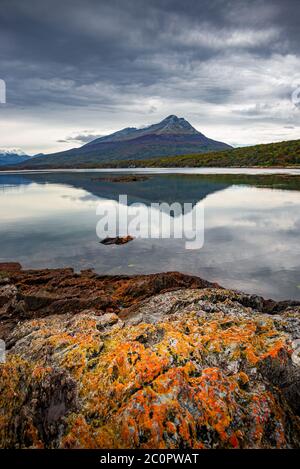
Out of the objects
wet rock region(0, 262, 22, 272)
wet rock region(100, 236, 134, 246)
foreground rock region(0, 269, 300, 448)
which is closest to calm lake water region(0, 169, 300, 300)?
wet rock region(0, 262, 22, 272)

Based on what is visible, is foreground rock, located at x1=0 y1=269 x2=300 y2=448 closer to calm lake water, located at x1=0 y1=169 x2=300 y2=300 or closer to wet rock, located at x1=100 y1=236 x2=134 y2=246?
calm lake water, located at x1=0 y1=169 x2=300 y2=300

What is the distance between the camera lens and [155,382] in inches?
207

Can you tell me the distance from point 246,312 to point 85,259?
463 inches

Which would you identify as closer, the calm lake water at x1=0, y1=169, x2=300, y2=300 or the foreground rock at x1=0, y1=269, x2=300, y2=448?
the foreground rock at x1=0, y1=269, x2=300, y2=448

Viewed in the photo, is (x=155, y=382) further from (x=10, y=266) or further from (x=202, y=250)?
(x=202, y=250)

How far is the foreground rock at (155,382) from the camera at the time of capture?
4.69 metres

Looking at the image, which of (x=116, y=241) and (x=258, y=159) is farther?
(x=258, y=159)

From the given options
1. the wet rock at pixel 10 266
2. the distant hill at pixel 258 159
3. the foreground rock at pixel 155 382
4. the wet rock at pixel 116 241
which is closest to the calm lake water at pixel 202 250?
the wet rock at pixel 10 266

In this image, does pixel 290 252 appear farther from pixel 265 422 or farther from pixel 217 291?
pixel 265 422

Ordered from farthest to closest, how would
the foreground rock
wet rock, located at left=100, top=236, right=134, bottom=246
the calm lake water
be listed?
wet rock, located at left=100, top=236, right=134, bottom=246 < the calm lake water < the foreground rock

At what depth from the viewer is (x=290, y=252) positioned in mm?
18078

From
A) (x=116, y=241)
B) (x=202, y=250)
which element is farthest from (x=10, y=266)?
(x=202, y=250)

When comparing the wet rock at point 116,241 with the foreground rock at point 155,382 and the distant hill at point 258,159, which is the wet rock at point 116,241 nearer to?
the foreground rock at point 155,382

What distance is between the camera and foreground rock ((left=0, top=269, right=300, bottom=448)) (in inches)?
185
